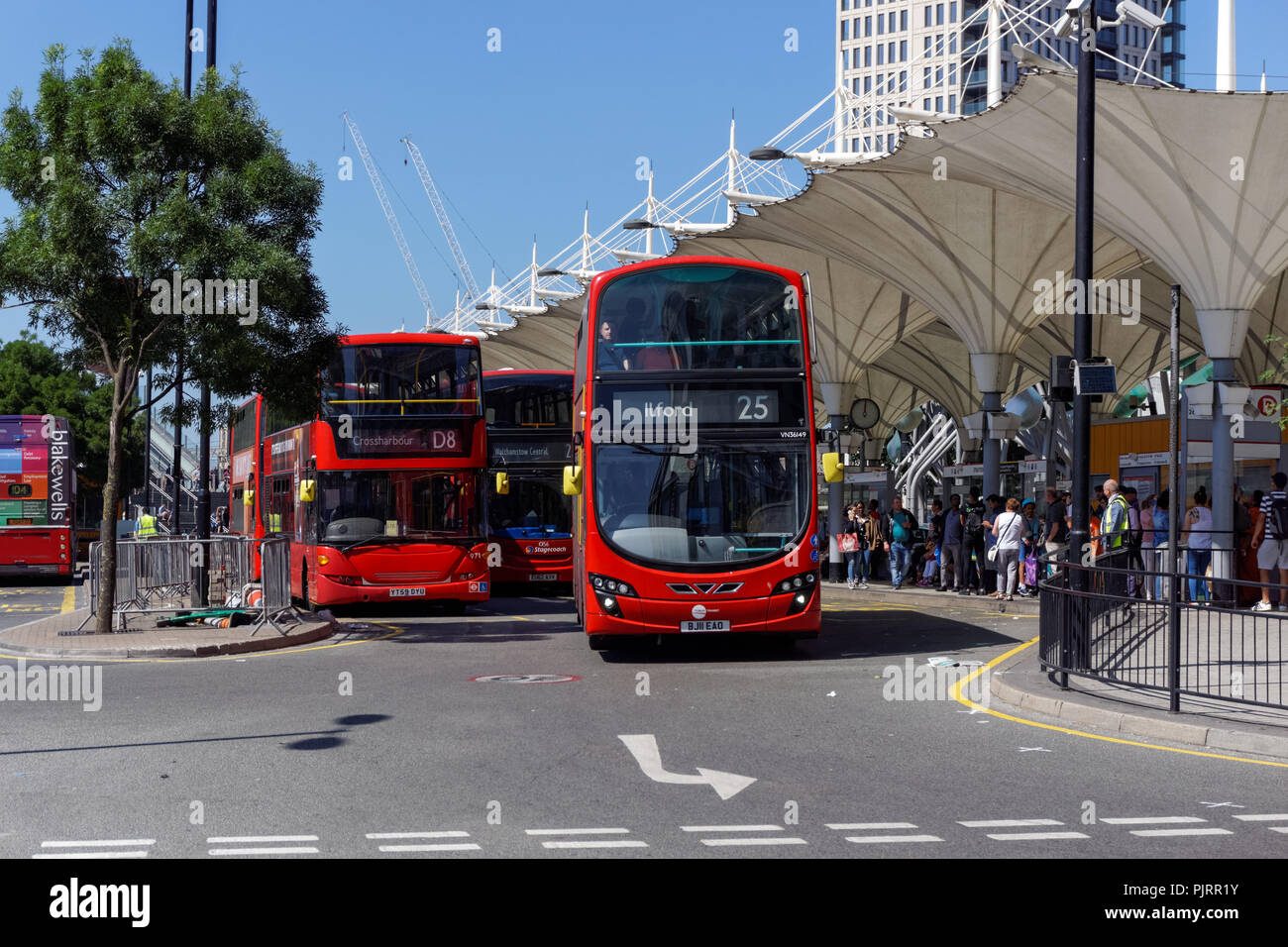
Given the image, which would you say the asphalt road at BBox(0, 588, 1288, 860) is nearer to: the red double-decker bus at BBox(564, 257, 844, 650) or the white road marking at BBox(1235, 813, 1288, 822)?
the white road marking at BBox(1235, 813, 1288, 822)

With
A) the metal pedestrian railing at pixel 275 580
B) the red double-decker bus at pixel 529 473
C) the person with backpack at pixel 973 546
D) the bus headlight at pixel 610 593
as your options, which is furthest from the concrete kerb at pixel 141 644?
the person with backpack at pixel 973 546

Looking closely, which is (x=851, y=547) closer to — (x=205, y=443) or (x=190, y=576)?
(x=205, y=443)

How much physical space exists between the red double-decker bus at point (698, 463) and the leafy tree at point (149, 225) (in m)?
4.62

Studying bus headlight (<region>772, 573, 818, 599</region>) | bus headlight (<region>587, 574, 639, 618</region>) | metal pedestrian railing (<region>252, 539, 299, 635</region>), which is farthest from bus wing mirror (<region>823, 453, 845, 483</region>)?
metal pedestrian railing (<region>252, 539, 299, 635</region>)

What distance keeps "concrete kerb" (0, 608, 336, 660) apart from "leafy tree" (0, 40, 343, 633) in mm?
896

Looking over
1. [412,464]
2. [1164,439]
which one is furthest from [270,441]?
[1164,439]

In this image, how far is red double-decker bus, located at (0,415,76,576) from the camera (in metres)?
33.0

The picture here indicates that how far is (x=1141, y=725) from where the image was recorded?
1038 cm

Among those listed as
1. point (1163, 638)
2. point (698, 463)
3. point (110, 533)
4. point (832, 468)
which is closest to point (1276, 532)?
point (832, 468)

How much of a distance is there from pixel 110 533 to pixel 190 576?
1.55 meters

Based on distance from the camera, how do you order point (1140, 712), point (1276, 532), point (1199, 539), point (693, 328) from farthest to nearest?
point (1199, 539) < point (1276, 532) < point (693, 328) < point (1140, 712)

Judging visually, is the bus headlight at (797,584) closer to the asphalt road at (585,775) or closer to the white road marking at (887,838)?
the asphalt road at (585,775)
